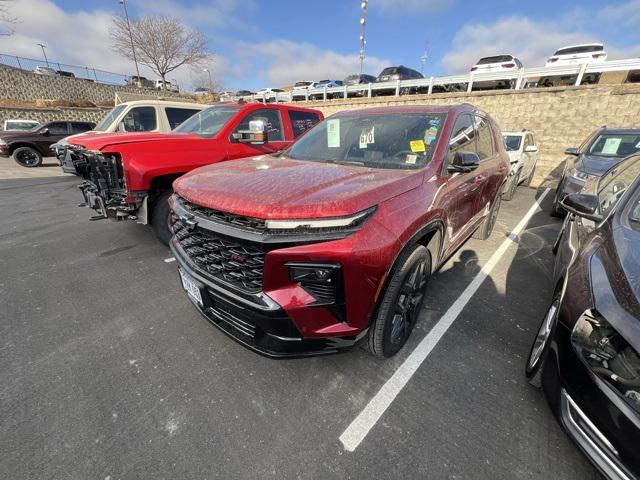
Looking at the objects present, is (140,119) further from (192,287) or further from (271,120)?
(192,287)

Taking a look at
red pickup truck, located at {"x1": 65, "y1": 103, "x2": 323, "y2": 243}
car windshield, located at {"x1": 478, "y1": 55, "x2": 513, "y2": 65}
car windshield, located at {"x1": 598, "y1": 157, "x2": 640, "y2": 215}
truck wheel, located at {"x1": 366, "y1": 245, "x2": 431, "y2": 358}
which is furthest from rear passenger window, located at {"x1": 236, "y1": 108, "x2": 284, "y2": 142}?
car windshield, located at {"x1": 478, "y1": 55, "x2": 513, "y2": 65}

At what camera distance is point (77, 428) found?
5.40 feet

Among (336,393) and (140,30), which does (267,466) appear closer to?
(336,393)

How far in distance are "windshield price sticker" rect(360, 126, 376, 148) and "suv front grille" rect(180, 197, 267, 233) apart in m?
1.51

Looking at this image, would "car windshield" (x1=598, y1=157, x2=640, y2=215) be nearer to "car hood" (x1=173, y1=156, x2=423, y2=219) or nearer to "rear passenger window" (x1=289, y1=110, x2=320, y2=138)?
"car hood" (x1=173, y1=156, x2=423, y2=219)

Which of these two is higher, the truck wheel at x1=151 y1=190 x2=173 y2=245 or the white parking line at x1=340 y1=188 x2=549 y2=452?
the truck wheel at x1=151 y1=190 x2=173 y2=245

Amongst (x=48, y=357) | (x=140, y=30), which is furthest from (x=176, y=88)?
(x=48, y=357)

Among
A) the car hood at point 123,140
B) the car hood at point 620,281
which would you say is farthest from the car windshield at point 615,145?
the car hood at point 123,140

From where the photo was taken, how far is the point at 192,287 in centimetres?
197

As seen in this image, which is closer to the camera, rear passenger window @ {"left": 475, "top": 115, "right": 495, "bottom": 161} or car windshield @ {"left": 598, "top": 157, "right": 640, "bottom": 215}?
car windshield @ {"left": 598, "top": 157, "right": 640, "bottom": 215}

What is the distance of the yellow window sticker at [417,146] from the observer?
2338 mm

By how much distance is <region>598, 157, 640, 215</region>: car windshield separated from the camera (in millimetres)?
2342

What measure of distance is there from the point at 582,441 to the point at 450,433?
0.61 meters

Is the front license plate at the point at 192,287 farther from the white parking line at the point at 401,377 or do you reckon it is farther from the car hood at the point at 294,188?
the white parking line at the point at 401,377
